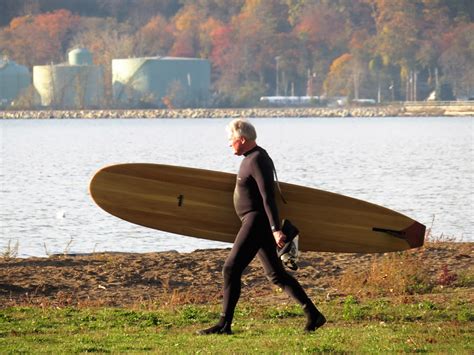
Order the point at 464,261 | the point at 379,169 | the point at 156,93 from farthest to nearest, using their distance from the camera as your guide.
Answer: the point at 156,93, the point at 379,169, the point at 464,261

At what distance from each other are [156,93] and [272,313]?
5692 inches

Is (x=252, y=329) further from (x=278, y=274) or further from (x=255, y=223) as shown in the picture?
(x=255, y=223)

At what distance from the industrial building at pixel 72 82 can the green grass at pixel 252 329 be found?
135 m

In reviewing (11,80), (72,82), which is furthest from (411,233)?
(11,80)

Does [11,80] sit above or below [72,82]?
below

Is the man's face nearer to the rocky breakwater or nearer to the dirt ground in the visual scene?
the dirt ground

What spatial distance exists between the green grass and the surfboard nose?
0.54 metres

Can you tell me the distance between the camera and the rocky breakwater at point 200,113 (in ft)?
507

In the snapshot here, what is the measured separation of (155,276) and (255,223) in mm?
5151

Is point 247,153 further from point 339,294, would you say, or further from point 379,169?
A: point 379,169

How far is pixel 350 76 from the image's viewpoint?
15550cm

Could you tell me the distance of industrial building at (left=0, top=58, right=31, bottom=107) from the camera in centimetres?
15325

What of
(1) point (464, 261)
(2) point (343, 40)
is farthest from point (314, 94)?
(1) point (464, 261)

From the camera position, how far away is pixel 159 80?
15288cm
